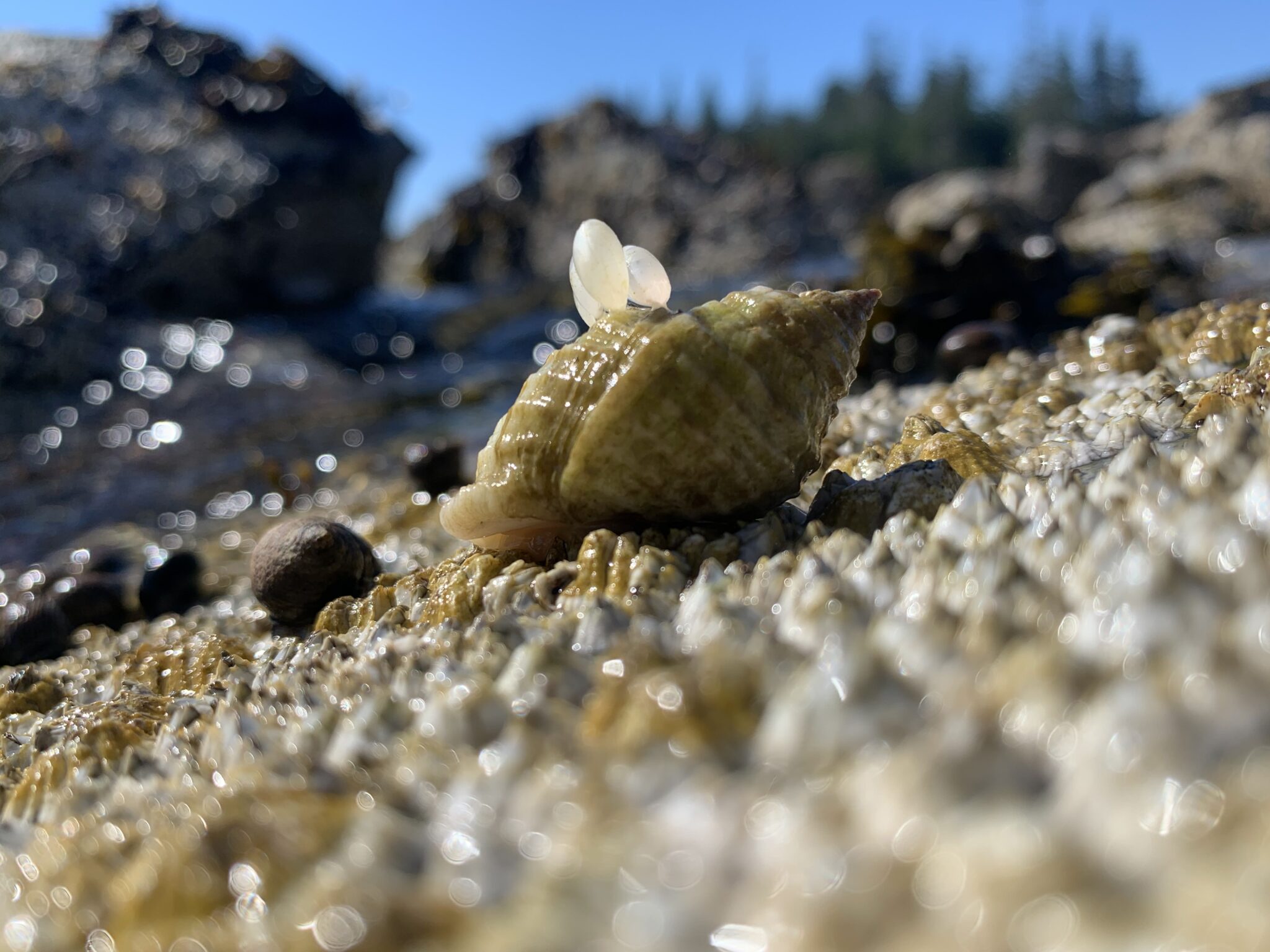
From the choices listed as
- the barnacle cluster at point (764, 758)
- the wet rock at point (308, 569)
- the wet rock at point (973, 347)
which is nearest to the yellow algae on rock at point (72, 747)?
the barnacle cluster at point (764, 758)

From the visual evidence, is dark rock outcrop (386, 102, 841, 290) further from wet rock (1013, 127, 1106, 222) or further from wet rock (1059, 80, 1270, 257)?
wet rock (1059, 80, 1270, 257)

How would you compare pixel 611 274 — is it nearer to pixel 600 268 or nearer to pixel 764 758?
pixel 600 268

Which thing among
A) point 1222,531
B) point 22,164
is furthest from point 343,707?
point 22,164

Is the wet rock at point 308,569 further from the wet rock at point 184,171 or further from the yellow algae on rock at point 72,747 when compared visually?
the wet rock at point 184,171

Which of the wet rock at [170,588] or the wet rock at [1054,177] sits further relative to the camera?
the wet rock at [1054,177]

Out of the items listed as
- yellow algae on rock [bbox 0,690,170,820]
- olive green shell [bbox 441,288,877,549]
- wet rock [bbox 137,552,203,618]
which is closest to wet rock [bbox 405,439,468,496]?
wet rock [bbox 137,552,203,618]
